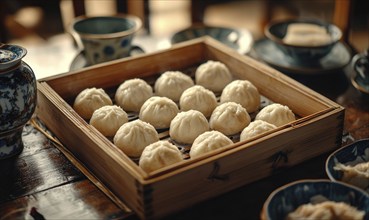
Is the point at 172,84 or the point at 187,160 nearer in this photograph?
the point at 187,160

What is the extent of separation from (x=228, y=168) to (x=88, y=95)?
2.33ft

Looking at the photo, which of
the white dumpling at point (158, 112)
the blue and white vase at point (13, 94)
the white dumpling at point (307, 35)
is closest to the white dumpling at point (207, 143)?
the white dumpling at point (158, 112)

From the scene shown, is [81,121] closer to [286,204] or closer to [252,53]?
[286,204]

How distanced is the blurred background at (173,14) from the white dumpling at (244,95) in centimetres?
117

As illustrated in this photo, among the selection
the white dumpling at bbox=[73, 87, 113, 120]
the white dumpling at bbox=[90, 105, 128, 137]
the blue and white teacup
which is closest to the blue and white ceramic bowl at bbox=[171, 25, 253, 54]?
the blue and white teacup

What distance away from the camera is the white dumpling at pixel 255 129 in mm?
1756

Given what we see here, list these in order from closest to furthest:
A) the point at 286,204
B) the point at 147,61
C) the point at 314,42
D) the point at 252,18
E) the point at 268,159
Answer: the point at 286,204, the point at 268,159, the point at 147,61, the point at 314,42, the point at 252,18

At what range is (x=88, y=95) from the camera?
2006mm

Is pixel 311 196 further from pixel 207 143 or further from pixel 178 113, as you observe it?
Answer: pixel 178 113

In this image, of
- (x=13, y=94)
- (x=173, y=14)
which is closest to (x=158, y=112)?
(x=13, y=94)

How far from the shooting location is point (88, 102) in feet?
6.52

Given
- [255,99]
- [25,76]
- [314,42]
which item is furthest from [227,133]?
[314,42]

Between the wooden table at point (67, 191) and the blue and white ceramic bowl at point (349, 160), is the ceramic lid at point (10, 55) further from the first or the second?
the blue and white ceramic bowl at point (349, 160)

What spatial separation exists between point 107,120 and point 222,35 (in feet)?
3.87
